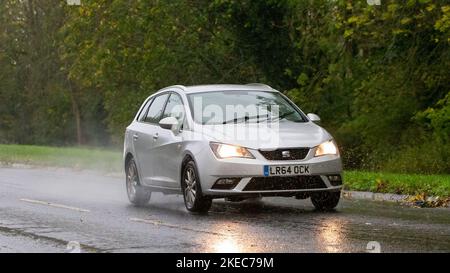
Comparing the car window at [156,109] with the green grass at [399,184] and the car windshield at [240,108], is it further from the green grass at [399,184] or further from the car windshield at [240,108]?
the green grass at [399,184]

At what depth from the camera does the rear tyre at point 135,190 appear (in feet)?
53.9

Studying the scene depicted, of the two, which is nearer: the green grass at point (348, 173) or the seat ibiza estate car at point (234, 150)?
the seat ibiza estate car at point (234, 150)

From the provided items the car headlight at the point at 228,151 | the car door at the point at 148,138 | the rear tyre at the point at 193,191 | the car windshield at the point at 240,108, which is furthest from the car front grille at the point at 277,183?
the car door at the point at 148,138

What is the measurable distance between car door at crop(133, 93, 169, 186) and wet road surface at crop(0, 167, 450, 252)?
1.89ft

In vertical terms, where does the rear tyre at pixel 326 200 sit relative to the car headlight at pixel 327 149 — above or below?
below

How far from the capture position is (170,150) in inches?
586

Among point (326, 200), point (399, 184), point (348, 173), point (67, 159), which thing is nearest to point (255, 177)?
point (326, 200)

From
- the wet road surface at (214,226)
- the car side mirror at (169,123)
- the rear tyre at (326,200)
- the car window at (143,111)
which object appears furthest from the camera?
the car window at (143,111)

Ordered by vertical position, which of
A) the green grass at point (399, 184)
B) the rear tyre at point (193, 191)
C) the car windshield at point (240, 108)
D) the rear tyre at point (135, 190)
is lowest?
the green grass at point (399, 184)

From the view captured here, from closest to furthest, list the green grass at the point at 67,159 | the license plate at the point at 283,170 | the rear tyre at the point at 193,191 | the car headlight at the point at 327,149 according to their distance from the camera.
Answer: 1. the license plate at the point at 283,170
2. the car headlight at the point at 327,149
3. the rear tyre at the point at 193,191
4. the green grass at the point at 67,159

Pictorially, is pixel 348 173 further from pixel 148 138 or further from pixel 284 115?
pixel 148 138

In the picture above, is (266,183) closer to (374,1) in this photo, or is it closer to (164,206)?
(164,206)

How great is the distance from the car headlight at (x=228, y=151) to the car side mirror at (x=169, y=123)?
1.22m

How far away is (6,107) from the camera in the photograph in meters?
66.9
